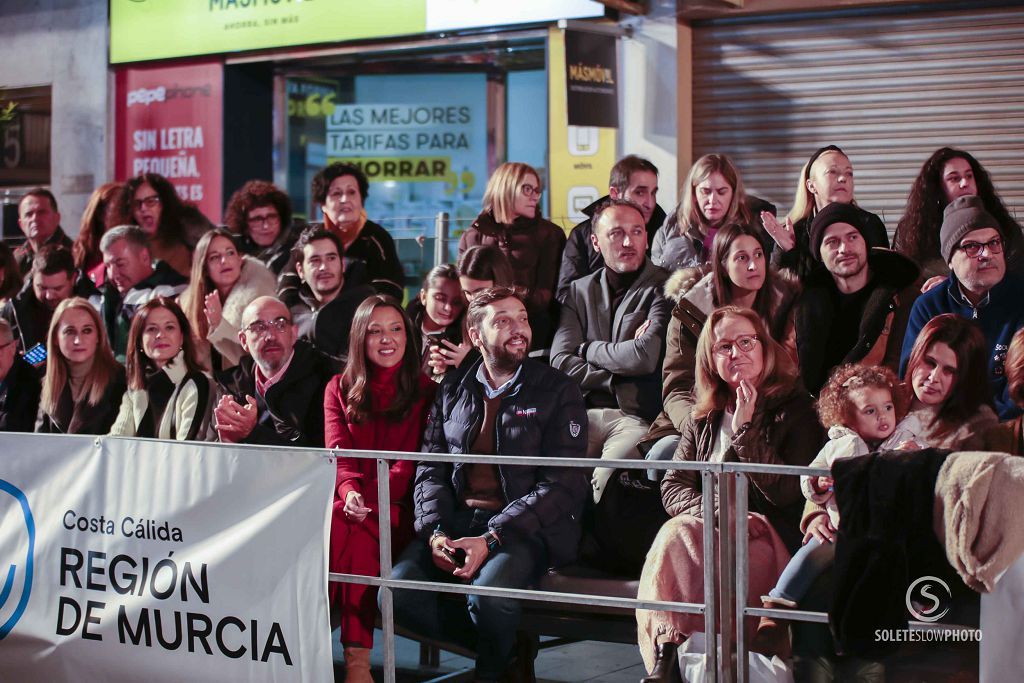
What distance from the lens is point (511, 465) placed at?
19.9ft

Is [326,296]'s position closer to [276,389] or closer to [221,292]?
[221,292]

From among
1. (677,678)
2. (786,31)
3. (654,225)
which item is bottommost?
(677,678)

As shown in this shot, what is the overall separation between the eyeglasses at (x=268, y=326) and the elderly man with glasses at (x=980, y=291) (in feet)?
10.3

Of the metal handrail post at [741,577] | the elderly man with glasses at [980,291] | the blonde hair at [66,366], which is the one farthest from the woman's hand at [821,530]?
the blonde hair at [66,366]

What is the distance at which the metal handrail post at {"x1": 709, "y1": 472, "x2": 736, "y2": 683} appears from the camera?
500 cm

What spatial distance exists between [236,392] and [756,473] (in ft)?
11.0

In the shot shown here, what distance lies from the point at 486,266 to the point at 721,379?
1.82 meters

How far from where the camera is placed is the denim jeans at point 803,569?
4.93m

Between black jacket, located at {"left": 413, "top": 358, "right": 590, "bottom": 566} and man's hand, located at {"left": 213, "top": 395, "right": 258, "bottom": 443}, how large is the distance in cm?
123

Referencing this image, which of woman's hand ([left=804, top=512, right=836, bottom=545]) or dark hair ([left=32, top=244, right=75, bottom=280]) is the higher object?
dark hair ([left=32, top=244, right=75, bottom=280])

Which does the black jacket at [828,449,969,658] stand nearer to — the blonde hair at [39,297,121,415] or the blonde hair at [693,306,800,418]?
the blonde hair at [693,306,800,418]

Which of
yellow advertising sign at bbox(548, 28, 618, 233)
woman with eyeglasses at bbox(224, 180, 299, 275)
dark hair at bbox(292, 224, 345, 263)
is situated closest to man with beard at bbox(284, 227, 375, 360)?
dark hair at bbox(292, 224, 345, 263)

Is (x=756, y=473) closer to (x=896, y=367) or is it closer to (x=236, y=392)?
(x=896, y=367)

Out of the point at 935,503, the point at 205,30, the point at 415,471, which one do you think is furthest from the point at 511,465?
the point at 205,30
